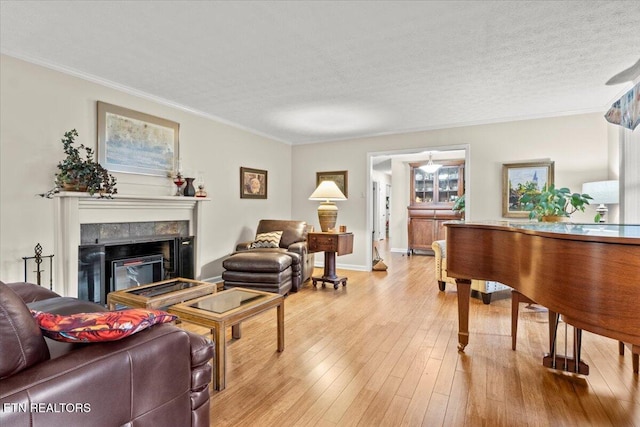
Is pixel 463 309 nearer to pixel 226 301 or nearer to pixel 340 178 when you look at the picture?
pixel 226 301

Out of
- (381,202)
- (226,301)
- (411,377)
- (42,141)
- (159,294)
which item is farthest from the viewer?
(381,202)

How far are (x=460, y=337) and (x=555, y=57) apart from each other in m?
2.47

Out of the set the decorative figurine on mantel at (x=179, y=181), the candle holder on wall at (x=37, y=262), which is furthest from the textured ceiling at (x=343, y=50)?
the candle holder on wall at (x=37, y=262)

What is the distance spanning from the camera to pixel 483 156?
473 centimetres

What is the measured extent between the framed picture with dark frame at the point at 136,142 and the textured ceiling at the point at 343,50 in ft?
0.98

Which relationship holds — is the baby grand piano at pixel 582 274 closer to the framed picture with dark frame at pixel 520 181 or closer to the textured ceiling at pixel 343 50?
the textured ceiling at pixel 343 50

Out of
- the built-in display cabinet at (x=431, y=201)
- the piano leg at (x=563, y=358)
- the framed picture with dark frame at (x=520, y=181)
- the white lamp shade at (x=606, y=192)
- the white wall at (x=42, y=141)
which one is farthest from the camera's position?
the built-in display cabinet at (x=431, y=201)

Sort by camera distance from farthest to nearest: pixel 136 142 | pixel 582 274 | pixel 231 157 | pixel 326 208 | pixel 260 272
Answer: pixel 231 157 < pixel 326 208 < pixel 260 272 < pixel 136 142 < pixel 582 274

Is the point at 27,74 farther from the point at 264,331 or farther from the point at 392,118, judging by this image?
the point at 392,118

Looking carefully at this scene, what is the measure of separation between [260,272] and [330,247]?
105 centimetres

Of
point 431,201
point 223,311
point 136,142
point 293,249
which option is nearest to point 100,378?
point 223,311

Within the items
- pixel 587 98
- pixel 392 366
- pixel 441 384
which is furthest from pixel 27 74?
pixel 587 98

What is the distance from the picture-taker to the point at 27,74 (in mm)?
2779

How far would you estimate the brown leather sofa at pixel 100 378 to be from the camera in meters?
0.85
